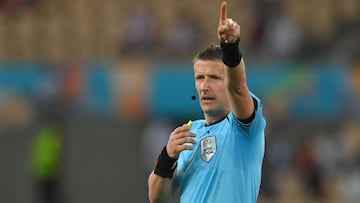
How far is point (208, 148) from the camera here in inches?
237

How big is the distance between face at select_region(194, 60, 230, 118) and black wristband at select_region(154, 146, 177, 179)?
1.16ft

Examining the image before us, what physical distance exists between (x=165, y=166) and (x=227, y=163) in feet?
1.28

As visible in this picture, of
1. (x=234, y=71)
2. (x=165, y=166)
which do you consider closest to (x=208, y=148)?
(x=165, y=166)

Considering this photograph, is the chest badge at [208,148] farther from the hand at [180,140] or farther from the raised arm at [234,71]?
the raised arm at [234,71]

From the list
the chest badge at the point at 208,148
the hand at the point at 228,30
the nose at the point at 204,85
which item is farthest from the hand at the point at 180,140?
the hand at the point at 228,30

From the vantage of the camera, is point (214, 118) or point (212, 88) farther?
point (214, 118)

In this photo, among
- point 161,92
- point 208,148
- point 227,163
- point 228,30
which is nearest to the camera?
point 228,30

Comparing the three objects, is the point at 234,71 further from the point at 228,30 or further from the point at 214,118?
the point at 214,118

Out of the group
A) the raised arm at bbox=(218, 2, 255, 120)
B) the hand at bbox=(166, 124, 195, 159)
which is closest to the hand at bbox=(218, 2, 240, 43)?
the raised arm at bbox=(218, 2, 255, 120)

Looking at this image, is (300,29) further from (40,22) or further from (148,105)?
(40,22)

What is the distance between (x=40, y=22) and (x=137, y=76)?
3.80 metres

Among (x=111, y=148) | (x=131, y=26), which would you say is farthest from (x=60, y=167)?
(x=131, y=26)

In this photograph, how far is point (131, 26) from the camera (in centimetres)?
1995

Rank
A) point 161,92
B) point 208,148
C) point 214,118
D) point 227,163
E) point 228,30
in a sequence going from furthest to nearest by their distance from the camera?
point 161,92 → point 214,118 → point 208,148 → point 227,163 → point 228,30
